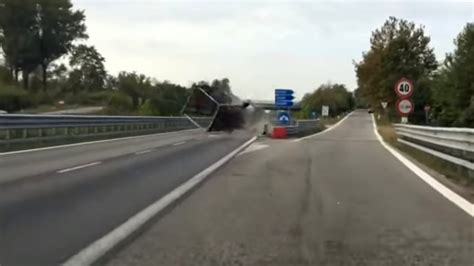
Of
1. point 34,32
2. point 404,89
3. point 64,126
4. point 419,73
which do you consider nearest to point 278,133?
point 404,89

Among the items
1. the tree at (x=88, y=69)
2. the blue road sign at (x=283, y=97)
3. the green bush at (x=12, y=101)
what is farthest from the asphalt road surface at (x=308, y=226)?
the tree at (x=88, y=69)

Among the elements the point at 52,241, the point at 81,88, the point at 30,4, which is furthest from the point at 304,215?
the point at 81,88

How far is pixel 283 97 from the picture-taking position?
47.3 meters

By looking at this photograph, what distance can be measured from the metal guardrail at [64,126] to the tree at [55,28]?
39.4 meters

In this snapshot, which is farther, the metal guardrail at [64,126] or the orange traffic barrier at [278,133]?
the orange traffic barrier at [278,133]

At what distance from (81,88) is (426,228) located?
102m

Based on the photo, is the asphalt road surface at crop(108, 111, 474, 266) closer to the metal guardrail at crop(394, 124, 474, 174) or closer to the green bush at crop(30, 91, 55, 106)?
the metal guardrail at crop(394, 124, 474, 174)

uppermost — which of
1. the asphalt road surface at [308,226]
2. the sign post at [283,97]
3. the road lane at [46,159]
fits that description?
the sign post at [283,97]

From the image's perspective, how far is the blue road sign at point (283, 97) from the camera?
47.2 metres

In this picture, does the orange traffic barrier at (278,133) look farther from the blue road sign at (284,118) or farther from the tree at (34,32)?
the tree at (34,32)

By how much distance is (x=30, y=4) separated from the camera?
7900 cm

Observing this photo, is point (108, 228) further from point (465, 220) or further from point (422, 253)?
point (465, 220)

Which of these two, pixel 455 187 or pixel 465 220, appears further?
pixel 455 187

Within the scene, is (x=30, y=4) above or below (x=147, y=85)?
above
